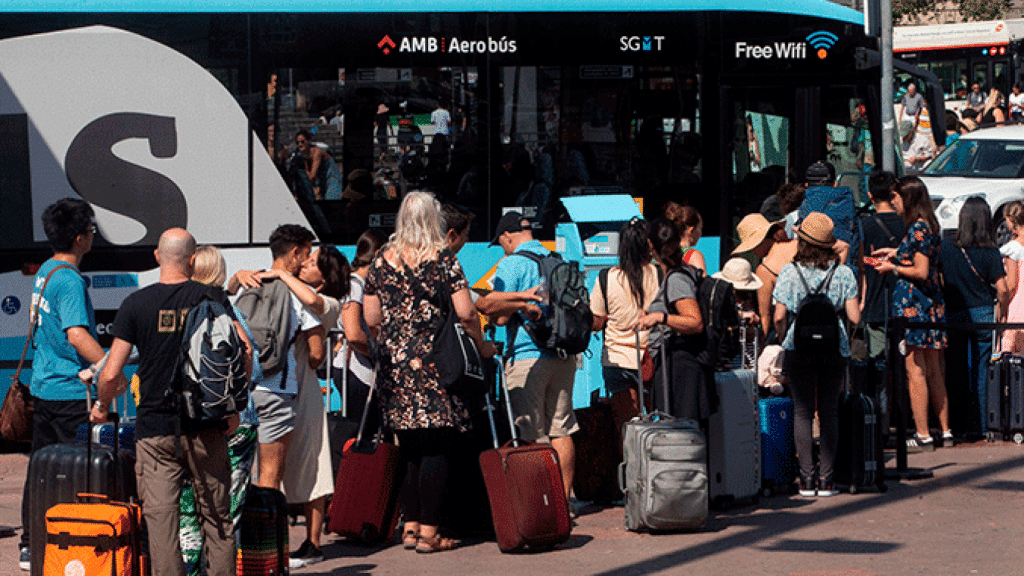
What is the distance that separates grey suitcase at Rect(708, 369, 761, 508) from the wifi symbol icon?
458 cm

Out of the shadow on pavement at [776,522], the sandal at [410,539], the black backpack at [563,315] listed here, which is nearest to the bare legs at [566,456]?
the black backpack at [563,315]

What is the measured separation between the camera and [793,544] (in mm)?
7465

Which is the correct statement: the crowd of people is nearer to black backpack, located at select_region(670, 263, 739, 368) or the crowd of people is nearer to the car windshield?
black backpack, located at select_region(670, 263, 739, 368)

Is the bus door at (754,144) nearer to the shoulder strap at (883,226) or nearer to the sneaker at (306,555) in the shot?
the shoulder strap at (883,226)

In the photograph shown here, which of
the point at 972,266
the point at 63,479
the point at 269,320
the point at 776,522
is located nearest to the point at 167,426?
the point at 63,479

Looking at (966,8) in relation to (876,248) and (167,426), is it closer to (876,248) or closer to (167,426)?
(876,248)

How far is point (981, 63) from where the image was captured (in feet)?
94.7

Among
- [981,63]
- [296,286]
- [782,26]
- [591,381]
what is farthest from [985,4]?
[296,286]

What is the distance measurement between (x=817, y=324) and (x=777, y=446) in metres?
0.94

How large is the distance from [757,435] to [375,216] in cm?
394

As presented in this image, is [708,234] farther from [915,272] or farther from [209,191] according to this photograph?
[209,191]

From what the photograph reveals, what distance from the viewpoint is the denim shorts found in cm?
846

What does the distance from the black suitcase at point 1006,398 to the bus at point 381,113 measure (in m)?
2.44

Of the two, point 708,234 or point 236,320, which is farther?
point 708,234
